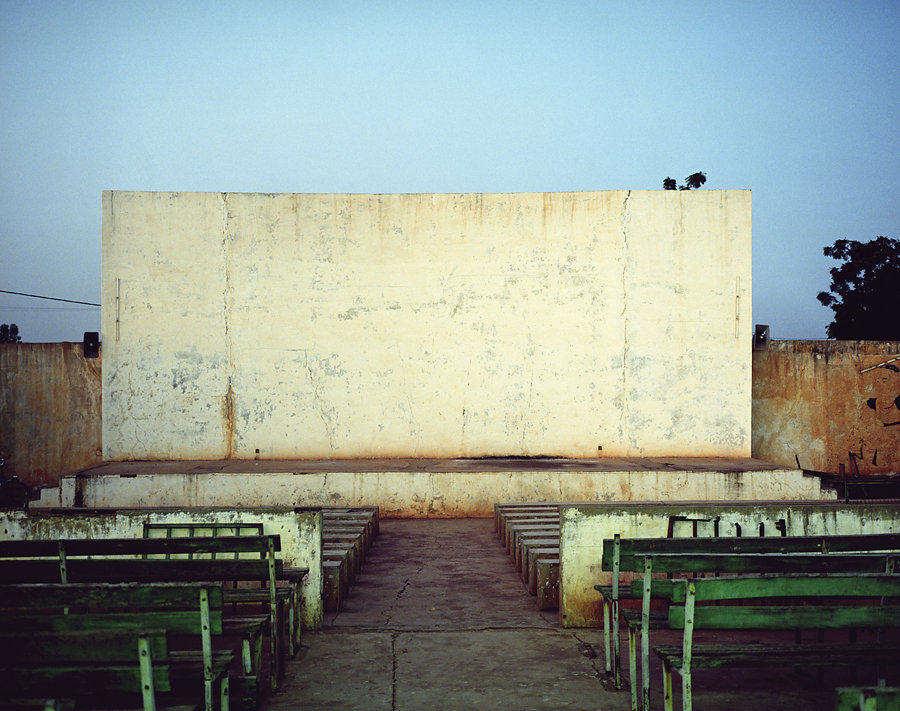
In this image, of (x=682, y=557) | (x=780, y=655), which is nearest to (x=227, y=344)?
(x=682, y=557)

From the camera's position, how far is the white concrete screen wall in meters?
11.9

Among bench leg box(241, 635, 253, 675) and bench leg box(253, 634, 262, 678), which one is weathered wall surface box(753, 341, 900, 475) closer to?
bench leg box(253, 634, 262, 678)

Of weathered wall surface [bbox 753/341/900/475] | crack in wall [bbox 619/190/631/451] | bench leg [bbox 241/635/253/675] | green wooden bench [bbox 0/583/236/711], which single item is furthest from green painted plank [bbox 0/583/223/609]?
weathered wall surface [bbox 753/341/900/475]

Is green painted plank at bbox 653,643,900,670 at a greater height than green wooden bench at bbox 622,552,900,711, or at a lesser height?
lesser

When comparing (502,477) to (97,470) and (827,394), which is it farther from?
(827,394)

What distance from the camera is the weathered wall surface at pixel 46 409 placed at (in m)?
13.1

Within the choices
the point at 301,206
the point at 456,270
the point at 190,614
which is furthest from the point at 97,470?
the point at 190,614

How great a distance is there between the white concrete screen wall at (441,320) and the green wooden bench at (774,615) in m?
8.35

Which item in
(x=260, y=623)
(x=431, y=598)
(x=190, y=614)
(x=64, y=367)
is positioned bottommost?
(x=431, y=598)

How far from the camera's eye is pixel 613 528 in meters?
5.52

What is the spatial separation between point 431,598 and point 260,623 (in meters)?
2.44

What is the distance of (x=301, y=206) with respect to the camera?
1199 cm

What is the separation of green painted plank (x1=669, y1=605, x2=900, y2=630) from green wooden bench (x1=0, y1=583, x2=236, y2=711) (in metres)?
2.02

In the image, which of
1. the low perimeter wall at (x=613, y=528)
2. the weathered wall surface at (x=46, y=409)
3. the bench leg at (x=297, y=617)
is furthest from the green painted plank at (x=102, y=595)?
the weathered wall surface at (x=46, y=409)
